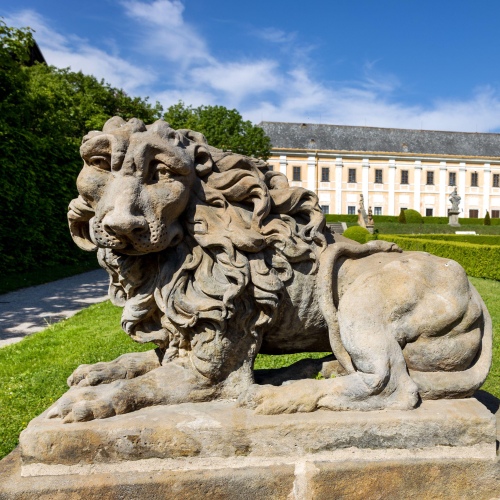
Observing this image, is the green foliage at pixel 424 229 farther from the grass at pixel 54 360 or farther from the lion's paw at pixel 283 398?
the lion's paw at pixel 283 398

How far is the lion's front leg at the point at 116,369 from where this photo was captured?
86.5 inches

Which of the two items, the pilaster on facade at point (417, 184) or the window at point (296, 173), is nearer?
the window at point (296, 173)

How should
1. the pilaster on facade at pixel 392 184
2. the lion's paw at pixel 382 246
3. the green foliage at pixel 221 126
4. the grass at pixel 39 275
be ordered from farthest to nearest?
the pilaster on facade at pixel 392 184, the green foliage at pixel 221 126, the grass at pixel 39 275, the lion's paw at pixel 382 246

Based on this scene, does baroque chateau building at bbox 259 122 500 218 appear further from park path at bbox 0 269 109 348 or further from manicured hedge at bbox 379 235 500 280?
park path at bbox 0 269 109 348

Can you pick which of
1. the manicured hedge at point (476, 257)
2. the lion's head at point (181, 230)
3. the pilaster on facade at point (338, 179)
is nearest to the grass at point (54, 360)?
the lion's head at point (181, 230)

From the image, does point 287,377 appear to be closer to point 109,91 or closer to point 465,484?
point 465,484

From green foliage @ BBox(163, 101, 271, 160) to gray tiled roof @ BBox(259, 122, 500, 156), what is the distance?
11.0m

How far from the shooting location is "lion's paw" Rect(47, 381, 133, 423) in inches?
75.2

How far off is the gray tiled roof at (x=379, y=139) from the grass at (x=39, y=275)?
106 feet

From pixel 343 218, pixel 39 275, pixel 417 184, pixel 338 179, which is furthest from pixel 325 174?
pixel 39 275

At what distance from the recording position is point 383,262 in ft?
7.41

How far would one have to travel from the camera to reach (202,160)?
215 cm

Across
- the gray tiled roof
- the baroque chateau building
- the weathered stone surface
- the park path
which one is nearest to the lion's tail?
the weathered stone surface

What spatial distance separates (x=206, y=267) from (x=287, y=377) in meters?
0.87
